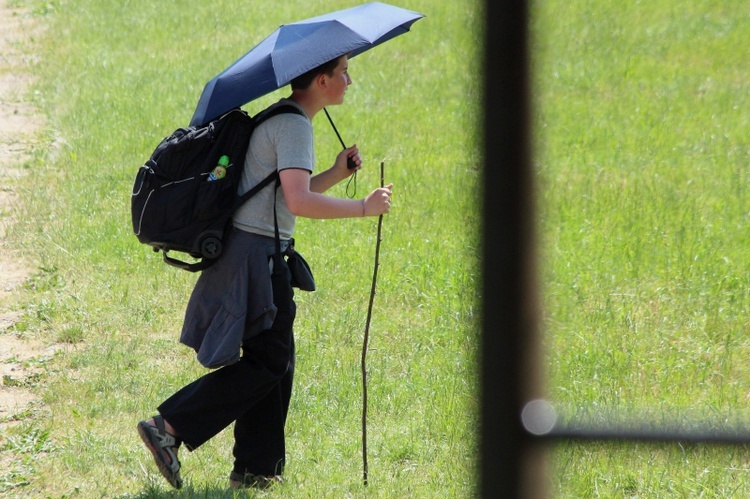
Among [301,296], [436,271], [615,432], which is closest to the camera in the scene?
[615,432]

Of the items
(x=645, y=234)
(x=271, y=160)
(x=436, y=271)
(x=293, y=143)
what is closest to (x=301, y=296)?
(x=436, y=271)

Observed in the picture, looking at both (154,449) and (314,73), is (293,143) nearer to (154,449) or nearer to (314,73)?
(314,73)

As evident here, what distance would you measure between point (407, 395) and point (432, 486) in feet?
2.74

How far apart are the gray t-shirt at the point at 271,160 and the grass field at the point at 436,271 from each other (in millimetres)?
742

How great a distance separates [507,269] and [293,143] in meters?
2.18

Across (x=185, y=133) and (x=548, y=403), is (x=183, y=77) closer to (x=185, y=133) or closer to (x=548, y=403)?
(x=185, y=133)

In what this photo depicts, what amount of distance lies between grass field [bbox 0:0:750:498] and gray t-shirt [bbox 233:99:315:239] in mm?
742

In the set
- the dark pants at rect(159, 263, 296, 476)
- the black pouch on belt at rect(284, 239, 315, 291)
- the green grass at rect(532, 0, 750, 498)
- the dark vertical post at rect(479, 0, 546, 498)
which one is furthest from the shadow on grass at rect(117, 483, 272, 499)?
the dark vertical post at rect(479, 0, 546, 498)

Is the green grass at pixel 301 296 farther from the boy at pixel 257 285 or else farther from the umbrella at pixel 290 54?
the umbrella at pixel 290 54

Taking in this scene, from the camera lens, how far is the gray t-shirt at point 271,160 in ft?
10.7

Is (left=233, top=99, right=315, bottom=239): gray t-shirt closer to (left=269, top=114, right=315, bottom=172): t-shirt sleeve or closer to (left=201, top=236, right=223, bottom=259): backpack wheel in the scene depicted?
(left=269, top=114, right=315, bottom=172): t-shirt sleeve

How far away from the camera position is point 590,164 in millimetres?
7871

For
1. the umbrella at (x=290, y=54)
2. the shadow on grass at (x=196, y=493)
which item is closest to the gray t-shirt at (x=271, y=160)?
the umbrella at (x=290, y=54)

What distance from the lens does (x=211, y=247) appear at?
3.30 metres
